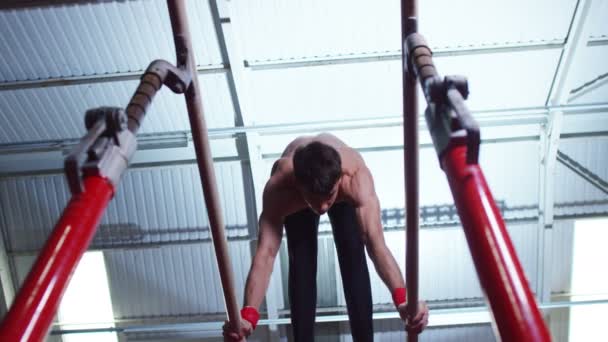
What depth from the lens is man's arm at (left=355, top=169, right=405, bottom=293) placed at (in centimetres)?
252

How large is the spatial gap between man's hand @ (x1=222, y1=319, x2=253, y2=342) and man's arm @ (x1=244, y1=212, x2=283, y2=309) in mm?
123

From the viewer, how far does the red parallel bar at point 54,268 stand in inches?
34.0

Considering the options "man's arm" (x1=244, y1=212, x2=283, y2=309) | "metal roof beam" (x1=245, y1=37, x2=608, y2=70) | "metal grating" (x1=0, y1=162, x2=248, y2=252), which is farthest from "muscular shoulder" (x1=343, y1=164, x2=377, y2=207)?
"metal grating" (x1=0, y1=162, x2=248, y2=252)

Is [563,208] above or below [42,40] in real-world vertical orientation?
below

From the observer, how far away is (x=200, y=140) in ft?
5.99

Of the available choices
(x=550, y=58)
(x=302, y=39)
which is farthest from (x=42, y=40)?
(x=550, y=58)

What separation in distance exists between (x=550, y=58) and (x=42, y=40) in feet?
15.4

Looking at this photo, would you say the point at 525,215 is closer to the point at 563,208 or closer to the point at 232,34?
the point at 563,208

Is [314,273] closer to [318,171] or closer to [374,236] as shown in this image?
[374,236]

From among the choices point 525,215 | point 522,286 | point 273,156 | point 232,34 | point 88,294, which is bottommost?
point 522,286

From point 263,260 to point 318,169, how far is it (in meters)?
0.63

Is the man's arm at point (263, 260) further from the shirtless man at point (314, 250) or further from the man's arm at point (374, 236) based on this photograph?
the man's arm at point (374, 236)

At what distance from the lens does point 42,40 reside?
4.51m

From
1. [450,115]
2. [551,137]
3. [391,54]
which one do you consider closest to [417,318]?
[450,115]
